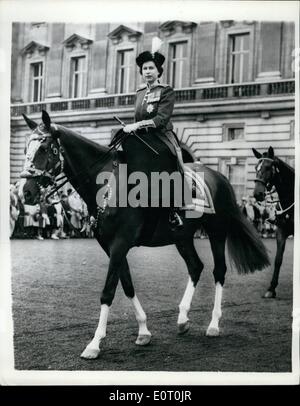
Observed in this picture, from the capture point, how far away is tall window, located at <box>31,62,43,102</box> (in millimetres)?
4211

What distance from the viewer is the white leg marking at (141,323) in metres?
3.95

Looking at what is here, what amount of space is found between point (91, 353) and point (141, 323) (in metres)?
0.40

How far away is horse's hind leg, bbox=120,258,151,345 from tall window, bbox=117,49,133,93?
4.30 ft

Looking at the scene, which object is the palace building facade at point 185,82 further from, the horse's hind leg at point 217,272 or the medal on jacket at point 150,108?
the horse's hind leg at point 217,272

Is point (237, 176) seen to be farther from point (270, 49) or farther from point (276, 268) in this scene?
point (270, 49)

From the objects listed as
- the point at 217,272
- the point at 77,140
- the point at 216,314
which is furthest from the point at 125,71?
the point at 216,314

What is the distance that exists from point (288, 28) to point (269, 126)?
71cm

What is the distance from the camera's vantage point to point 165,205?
13.2ft

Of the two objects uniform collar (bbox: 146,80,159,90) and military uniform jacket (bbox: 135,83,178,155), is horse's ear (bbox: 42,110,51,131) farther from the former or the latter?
uniform collar (bbox: 146,80,159,90)

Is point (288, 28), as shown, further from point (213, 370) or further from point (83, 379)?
point (83, 379)

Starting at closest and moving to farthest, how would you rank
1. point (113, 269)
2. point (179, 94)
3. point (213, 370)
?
point (113, 269), point (213, 370), point (179, 94)

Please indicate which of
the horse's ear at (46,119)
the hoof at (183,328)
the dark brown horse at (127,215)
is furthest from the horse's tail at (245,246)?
the horse's ear at (46,119)

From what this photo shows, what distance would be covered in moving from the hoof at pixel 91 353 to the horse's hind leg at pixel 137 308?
0.29 meters
